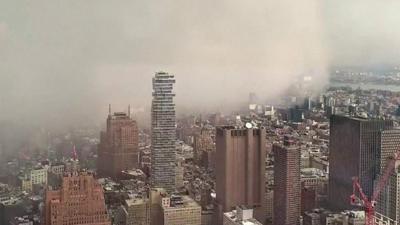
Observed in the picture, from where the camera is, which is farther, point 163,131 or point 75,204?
point 163,131

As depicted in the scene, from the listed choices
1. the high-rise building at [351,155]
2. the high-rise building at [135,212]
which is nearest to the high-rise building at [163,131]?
the high-rise building at [135,212]

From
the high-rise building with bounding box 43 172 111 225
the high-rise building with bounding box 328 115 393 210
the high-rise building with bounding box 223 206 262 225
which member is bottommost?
the high-rise building with bounding box 223 206 262 225

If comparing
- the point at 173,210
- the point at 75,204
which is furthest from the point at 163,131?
the point at 75,204

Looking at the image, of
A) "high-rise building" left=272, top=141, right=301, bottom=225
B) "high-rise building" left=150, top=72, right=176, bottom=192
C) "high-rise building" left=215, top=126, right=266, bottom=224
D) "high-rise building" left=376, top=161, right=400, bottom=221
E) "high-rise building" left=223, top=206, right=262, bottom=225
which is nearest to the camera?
"high-rise building" left=376, top=161, right=400, bottom=221

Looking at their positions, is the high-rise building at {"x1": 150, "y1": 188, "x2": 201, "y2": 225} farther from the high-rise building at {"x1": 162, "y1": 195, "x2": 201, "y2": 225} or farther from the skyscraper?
the skyscraper

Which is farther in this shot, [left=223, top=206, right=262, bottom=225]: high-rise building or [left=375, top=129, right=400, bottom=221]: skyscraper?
[left=223, top=206, right=262, bottom=225]: high-rise building

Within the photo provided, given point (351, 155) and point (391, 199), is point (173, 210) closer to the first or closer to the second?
point (351, 155)

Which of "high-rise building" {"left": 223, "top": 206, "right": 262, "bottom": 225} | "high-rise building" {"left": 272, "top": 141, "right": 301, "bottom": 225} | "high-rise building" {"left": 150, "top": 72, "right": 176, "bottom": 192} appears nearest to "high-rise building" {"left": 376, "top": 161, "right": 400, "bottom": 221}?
"high-rise building" {"left": 272, "top": 141, "right": 301, "bottom": 225}
